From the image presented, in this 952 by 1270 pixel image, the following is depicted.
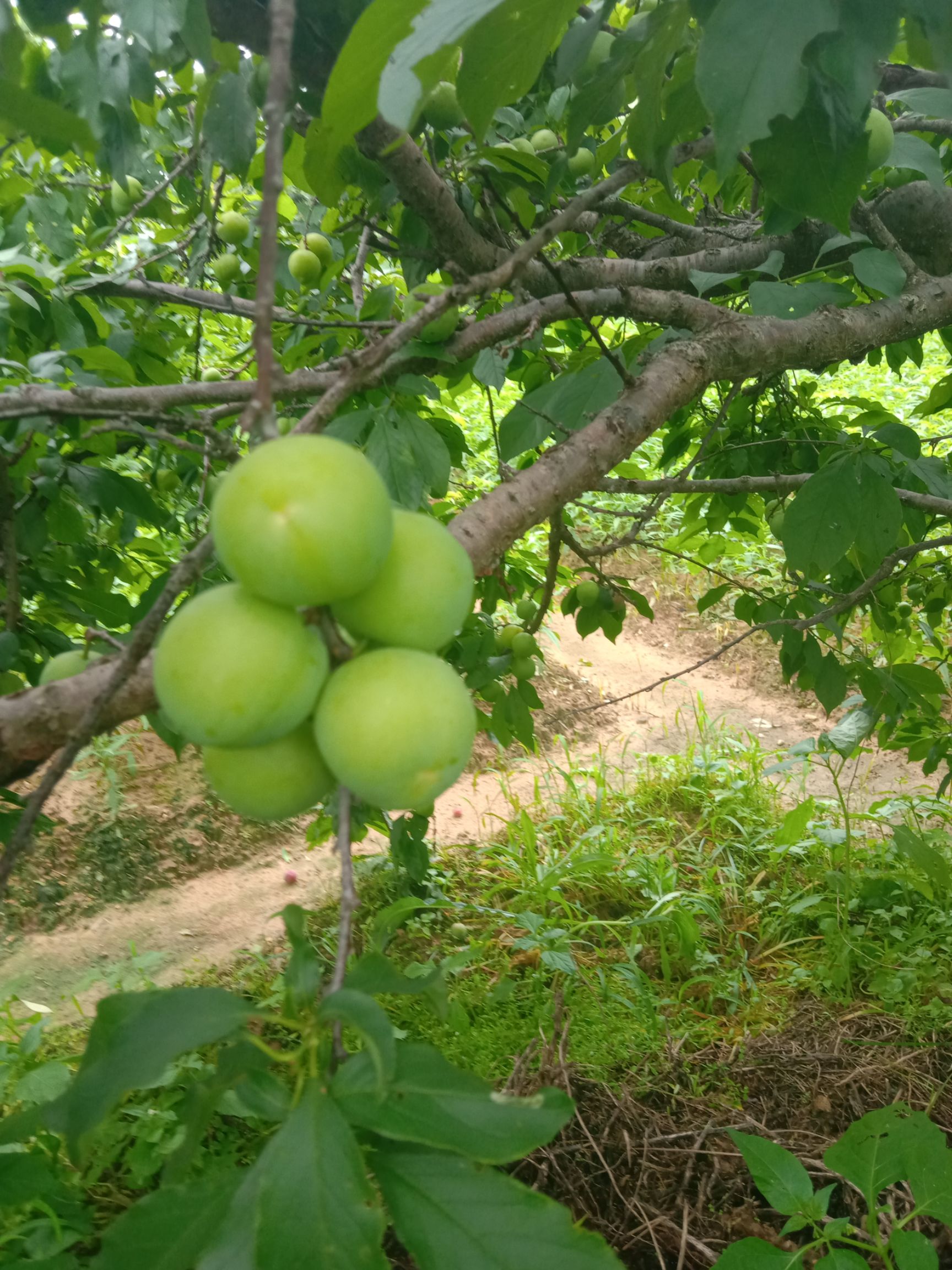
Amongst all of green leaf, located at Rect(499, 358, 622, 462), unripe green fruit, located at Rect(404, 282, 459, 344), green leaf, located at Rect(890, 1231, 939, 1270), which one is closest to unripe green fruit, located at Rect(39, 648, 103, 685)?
unripe green fruit, located at Rect(404, 282, 459, 344)

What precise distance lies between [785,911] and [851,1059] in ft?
2.98

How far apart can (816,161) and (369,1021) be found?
1.18 m

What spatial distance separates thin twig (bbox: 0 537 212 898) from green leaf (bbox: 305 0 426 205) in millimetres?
517

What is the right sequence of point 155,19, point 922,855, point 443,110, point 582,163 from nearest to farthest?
point 155,19 < point 443,110 < point 582,163 < point 922,855

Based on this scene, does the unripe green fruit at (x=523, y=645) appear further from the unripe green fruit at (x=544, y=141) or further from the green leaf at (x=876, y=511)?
the unripe green fruit at (x=544, y=141)

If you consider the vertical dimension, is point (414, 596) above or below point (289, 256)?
below

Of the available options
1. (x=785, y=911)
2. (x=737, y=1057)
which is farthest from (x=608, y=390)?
(x=785, y=911)

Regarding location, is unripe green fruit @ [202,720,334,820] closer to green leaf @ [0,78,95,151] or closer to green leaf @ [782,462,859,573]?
green leaf @ [0,78,95,151]

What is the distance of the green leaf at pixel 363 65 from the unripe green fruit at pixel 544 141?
1667mm

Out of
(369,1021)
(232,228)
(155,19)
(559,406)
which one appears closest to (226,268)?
(232,228)

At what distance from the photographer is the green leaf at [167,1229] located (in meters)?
0.70

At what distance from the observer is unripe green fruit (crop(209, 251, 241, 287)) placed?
8.43 feet

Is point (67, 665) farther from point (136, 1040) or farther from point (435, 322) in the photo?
point (435, 322)

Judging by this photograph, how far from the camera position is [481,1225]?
0.69 m
